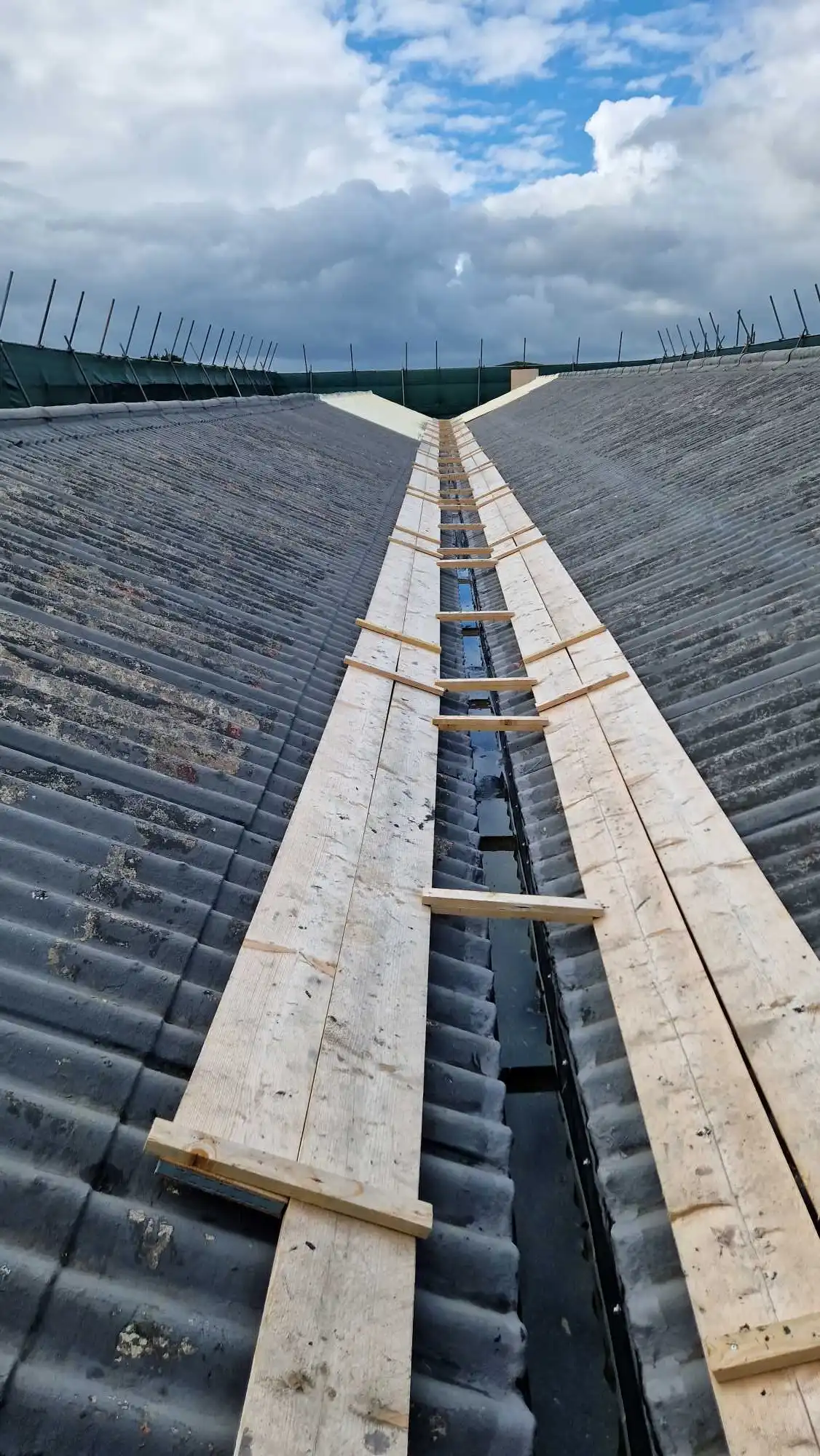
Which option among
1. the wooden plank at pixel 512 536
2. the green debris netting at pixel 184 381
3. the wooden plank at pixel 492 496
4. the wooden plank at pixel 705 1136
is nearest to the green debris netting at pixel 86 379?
the green debris netting at pixel 184 381

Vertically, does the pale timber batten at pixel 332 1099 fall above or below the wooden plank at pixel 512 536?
below

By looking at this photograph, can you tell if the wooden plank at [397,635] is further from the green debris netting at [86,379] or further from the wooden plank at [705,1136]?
the green debris netting at [86,379]

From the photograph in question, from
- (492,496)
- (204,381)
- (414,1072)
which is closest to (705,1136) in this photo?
(414,1072)

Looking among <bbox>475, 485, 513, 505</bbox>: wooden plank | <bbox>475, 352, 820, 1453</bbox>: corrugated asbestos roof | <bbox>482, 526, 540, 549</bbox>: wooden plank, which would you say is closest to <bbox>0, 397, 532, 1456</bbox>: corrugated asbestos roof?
<bbox>475, 352, 820, 1453</bbox>: corrugated asbestos roof

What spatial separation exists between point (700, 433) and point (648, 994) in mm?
11901

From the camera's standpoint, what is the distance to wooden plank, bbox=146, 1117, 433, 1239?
256cm

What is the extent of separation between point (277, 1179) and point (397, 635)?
5.51 m

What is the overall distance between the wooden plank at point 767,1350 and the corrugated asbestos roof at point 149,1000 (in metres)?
0.60

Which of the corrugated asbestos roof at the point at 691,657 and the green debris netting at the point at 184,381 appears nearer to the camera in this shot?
the corrugated asbestos roof at the point at 691,657

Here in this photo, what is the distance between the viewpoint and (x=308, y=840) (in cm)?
423

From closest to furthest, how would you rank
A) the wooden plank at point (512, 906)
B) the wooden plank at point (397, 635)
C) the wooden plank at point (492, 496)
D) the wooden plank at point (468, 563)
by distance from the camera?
1. the wooden plank at point (512, 906)
2. the wooden plank at point (397, 635)
3. the wooden plank at point (468, 563)
4. the wooden plank at point (492, 496)

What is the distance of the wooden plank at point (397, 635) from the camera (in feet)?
24.6

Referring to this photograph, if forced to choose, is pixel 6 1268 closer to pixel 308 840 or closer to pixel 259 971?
pixel 259 971

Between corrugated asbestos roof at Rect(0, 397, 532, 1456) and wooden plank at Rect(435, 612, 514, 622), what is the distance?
1463mm
